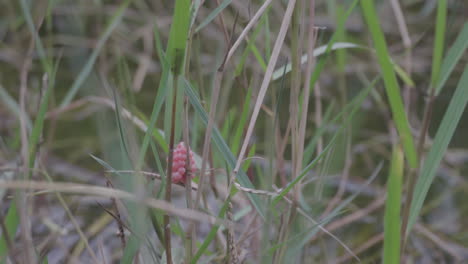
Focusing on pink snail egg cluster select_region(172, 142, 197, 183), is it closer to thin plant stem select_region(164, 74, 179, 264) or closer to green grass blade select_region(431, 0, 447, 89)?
thin plant stem select_region(164, 74, 179, 264)

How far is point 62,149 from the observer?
3.68ft

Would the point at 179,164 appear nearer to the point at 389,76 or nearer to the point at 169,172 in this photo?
the point at 169,172

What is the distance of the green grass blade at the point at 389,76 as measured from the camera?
1.31ft

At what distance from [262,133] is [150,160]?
1.00 feet

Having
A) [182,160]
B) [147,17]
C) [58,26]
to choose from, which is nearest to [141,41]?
[147,17]

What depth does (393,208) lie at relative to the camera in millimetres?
388

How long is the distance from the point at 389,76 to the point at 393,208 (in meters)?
0.10

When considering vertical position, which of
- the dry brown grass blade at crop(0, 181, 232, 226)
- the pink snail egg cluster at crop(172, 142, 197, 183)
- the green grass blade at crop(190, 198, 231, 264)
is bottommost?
the green grass blade at crop(190, 198, 231, 264)

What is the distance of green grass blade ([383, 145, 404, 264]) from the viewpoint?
1.20ft

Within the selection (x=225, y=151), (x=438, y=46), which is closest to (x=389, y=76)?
(x=438, y=46)

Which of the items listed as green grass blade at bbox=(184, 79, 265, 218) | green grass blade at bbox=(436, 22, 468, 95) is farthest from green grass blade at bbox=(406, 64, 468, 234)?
green grass blade at bbox=(184, 79, 265, 218)

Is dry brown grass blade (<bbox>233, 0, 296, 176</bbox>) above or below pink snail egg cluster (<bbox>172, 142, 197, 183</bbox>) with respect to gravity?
above

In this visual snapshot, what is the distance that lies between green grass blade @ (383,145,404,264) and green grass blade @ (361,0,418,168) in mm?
22

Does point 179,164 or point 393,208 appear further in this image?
point 179,164
